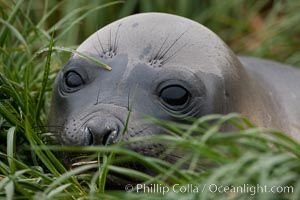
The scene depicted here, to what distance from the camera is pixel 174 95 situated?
4320 millimetres

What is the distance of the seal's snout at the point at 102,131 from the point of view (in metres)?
4.04

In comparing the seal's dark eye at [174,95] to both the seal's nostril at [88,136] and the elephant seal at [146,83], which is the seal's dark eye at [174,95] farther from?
the seal's nostril at [88,136]

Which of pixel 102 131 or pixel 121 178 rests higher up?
pixel 102 131

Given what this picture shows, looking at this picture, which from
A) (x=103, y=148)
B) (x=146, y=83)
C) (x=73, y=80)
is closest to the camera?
(x=103, y=148)

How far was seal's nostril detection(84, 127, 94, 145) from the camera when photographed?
410 centimetres

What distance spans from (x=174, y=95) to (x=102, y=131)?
0.44 m

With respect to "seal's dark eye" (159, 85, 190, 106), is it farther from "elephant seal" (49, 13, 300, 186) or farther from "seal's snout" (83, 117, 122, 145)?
"seal's snout" (83, 117, 122, 145)

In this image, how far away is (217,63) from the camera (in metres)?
4.45

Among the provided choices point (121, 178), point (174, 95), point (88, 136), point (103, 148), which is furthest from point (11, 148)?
point (174, 95)

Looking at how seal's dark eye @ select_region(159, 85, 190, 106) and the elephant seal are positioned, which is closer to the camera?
the elephant seal

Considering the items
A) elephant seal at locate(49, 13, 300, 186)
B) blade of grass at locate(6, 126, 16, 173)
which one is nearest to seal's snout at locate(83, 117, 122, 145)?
elephant seal at locate(49, 13, 300, 186)

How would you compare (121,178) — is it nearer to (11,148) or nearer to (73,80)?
(11,148)

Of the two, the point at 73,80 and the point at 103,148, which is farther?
the point at 73,80

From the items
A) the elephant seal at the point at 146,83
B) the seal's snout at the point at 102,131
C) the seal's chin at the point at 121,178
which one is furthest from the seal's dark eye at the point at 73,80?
the seal's chin at the point at 121,178
